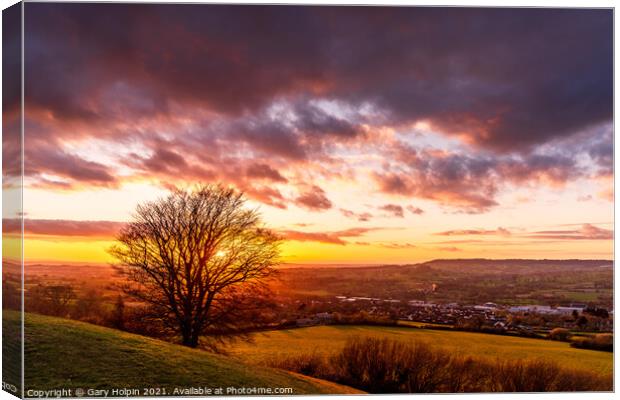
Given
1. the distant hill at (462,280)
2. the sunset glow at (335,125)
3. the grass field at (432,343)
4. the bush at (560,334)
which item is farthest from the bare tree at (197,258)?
the bush at (560,334)

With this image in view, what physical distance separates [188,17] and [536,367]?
8.58 m

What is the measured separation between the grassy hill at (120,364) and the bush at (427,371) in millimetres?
300

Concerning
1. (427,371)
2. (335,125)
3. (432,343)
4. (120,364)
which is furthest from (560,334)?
(120,364)

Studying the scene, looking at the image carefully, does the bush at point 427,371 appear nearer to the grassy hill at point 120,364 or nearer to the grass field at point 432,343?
the grass field at point 432,343

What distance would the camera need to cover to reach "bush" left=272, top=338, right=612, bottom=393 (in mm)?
12922

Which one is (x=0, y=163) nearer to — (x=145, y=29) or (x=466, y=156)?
(x=145, y=29)

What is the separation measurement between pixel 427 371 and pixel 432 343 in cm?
51

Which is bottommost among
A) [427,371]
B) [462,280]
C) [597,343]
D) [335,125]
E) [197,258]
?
[427,371]

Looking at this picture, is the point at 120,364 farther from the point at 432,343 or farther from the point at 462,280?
the point at 462,280

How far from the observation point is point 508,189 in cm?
1320

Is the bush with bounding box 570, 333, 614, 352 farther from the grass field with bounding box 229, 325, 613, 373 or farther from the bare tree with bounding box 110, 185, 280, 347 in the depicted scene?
the bare tree with bounding box 110, 185, 280, 347

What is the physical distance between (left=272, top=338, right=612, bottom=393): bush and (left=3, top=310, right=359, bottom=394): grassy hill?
30 centimetres

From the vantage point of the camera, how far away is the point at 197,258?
43.2 feet

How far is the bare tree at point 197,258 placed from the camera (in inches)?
503
